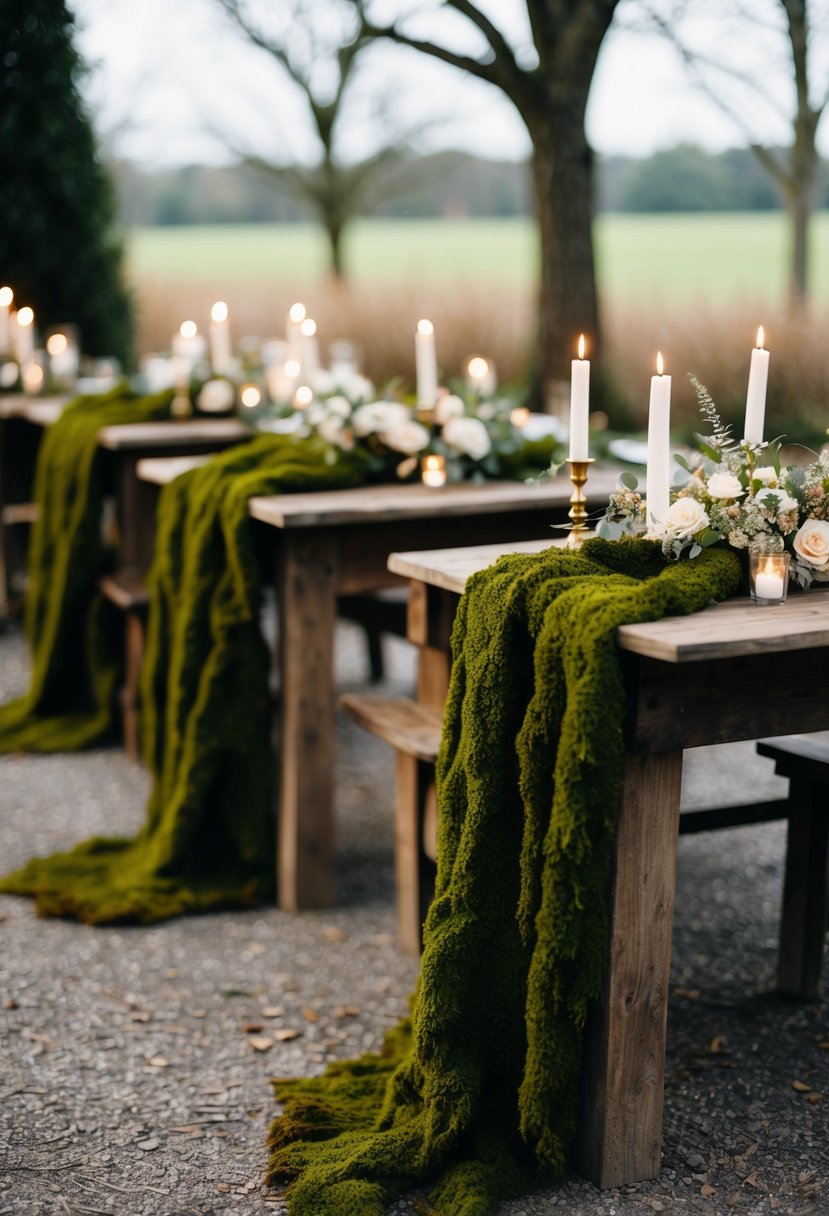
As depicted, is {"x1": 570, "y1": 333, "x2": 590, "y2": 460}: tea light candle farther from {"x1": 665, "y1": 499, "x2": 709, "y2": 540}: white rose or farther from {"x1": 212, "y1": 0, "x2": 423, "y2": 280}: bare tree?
{"x1": 212, "y1": 0, "x2": 423, "y2": 280}: bare tree

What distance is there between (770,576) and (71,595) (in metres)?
3.68

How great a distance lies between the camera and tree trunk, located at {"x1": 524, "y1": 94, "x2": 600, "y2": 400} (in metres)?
7.16

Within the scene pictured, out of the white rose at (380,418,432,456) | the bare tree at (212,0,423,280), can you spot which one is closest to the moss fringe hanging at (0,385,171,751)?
the white rose at (380,418,432,456)

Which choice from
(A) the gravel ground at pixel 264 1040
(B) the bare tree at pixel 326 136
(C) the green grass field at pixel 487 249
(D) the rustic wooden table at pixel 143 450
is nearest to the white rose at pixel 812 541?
(A) the gravel ground at pixel 264 1040

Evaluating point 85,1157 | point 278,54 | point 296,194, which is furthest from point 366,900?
point 296,194

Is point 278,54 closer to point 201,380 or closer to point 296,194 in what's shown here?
point 296,194

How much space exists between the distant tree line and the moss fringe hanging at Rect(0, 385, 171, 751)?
4.37 m

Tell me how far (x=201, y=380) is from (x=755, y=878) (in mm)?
3062

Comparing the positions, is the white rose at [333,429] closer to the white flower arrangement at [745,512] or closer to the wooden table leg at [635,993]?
the white flower arrangement at [745,512]

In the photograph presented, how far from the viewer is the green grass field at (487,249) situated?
64.7 ft

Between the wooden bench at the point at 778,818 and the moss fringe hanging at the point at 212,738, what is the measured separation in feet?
1.70

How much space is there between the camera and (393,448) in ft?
14.7

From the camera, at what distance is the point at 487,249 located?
26016mm

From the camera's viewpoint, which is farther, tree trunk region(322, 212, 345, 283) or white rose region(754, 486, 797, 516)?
tree trunk region(322, 212, 345, 283)
